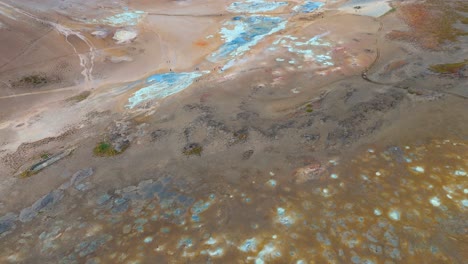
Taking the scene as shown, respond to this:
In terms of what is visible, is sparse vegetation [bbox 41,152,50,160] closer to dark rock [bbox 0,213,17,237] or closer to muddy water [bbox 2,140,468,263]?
dark rock [bbox 0,213,17,237]

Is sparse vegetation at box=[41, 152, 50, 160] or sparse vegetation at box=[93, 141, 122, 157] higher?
sparse vegetation at box=[41, 152, 50, 160]

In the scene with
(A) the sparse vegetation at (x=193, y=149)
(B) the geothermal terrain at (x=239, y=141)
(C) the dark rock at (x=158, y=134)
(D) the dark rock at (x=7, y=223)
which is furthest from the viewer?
(C) the dark rock at (x=158, y=134)

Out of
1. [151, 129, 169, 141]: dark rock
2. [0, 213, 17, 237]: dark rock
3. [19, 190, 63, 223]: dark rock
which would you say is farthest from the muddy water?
[151, 129, 169, 141]: dark rock

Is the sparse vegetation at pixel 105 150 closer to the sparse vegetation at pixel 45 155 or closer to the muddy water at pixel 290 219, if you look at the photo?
the sparse vegetation at pixel 45 155

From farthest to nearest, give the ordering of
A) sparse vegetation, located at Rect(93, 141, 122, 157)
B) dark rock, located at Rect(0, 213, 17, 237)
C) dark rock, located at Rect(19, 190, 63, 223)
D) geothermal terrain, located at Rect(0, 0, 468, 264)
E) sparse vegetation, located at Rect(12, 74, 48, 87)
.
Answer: sparse vegetation, located at Rect(12, 74, 48, 87), sparse vegetation, located at Rect(93, 141, 122, 157), dark rock, located at Rect(19, 190, 63, 223), dark rock, located at Rect(0, 213, 17, 237), geothermal terrain, located at Rect(0, 0, 468, 264)

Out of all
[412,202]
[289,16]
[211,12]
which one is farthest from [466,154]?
[211,12]

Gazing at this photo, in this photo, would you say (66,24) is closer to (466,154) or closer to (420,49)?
(420,49)

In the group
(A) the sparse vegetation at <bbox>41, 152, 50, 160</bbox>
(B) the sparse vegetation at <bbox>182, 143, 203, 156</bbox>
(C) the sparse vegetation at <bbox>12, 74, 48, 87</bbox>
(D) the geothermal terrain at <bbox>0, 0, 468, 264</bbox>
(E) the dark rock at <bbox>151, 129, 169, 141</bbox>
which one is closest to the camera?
(D) the geothermal terrain at <bbox>0, 0, 468, 264</bbox>

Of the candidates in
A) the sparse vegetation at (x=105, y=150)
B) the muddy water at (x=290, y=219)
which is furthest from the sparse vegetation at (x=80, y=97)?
the muddy water at (x=290, y=219)

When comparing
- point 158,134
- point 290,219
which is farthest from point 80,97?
point 290,219
